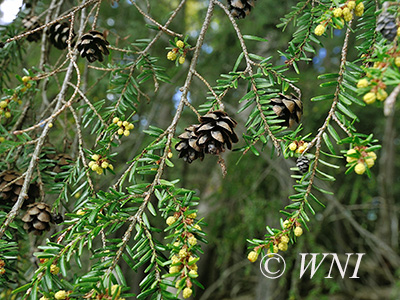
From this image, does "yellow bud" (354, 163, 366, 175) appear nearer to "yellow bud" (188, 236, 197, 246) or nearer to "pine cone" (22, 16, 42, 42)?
"yellow bud" (188, 236, 197, 246)

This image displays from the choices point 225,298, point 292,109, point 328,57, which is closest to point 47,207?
point 292,109

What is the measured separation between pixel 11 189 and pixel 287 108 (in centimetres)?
67

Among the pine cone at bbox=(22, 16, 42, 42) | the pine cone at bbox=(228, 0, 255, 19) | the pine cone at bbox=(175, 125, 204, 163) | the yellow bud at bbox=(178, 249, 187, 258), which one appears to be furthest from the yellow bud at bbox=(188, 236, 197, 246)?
the pine cone at bbox=(22, 16, 42, 42)

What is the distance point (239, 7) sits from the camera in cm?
78

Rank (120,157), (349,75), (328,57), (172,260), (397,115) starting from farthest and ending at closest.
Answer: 1. (397,115)
2. (328,57)
3. (120,157)
4. (349,75)
5. (172,260)

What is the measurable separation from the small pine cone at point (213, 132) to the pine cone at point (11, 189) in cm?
47

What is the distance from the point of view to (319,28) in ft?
2.05

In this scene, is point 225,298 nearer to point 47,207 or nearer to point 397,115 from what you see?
point 397,115

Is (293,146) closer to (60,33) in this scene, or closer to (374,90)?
(374,90)

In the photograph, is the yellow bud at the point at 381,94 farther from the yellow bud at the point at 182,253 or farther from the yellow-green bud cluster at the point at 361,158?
the yellow bud at the point at 182,253

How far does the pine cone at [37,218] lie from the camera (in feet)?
2.58

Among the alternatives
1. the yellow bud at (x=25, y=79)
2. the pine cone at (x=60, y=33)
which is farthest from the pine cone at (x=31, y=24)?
the yellow bud at (x=25, y=79)

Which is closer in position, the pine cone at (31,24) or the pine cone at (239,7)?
the pine cone at (239,7)

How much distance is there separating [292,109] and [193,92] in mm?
1988
